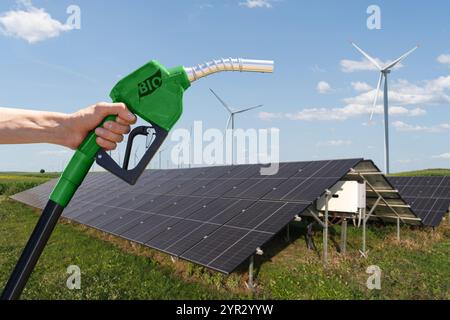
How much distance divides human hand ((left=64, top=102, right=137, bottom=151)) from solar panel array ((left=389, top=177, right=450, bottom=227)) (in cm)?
1900

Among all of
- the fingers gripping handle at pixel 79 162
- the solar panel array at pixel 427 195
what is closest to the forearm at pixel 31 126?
the fingers gripping handle at pixel 79 162

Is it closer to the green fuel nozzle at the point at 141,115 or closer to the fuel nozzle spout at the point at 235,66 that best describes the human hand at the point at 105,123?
the green fuel nozzle at the point at 141,115

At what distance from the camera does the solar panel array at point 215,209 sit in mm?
10305

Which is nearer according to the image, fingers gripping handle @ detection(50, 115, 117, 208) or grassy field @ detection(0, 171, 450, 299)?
fingers gripping handle @ detection(50, 115, 117, 208)

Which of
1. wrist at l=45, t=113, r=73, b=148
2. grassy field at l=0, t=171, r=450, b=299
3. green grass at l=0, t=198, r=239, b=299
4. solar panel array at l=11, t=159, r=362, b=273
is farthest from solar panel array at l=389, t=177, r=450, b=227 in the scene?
wrist at l=45, t=113, r=73, b=148

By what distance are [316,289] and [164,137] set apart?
358 inches

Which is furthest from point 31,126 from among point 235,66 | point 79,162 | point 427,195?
point 427,195

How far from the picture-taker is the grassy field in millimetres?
9688

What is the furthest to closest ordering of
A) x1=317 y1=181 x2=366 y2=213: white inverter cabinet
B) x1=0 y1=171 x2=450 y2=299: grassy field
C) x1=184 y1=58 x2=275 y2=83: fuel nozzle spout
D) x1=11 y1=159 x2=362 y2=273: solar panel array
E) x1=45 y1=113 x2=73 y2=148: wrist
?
1. x1=317 y1=181 x2=366 y2=213: white inverter cabinet
2. x1=11 y1=159 x2=362 y2=273: solar panel array
3. x1=0 y1=171 x2=450 y2=299: grassy field
4. x1=45 y1=113 x2=73 y2=148: wrist
5. x1=184 y1=58 x2=275 y2=83: fuel nozzle spout

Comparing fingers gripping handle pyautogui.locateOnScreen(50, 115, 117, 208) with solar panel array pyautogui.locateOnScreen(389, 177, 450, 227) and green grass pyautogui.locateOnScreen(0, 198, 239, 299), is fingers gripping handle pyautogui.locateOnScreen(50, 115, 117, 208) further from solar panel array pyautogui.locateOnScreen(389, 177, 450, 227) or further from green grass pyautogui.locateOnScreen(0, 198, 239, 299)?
solar panel array pyautogui.locateOnScreen(389, 177, 450, 227)

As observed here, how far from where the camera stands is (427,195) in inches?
837

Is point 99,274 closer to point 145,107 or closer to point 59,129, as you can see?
point 59,129
